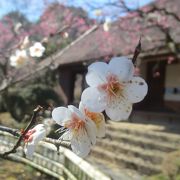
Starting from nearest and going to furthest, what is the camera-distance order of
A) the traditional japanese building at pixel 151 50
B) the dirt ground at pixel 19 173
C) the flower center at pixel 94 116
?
the flower center at pixel 94 116
the dirt ground at pixel 19 173
the traditional japanese building at pixel 151 50

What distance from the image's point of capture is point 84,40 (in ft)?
72.2

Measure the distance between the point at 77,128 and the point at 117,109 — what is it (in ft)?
0.60

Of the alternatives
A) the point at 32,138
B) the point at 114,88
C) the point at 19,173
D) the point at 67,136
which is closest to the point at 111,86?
the point at 114,88

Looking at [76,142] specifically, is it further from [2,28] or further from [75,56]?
[2,28]

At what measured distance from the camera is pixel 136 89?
149 centimetres

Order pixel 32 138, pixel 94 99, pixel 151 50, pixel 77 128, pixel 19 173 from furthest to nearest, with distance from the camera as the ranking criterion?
pixel 151 50, pixel 19 173, pixel 32 138, pixel 77 128, pixel 94 99

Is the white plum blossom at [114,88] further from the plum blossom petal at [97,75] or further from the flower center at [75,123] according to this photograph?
the flower center at [75,123]

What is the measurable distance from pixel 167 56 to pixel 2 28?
38.3ft

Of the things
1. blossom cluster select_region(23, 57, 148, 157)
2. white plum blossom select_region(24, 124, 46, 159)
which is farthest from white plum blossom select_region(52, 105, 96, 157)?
white plum blossom select_region(24, 124, 46, 159)

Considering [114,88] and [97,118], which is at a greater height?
[114,88]

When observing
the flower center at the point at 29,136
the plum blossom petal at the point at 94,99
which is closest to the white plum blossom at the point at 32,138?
the flower center at the point at 29,136

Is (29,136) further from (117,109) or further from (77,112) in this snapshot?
(117,109)

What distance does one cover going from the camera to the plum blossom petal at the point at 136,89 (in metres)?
1.48

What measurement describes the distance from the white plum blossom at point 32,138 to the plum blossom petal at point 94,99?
312 millimetres
